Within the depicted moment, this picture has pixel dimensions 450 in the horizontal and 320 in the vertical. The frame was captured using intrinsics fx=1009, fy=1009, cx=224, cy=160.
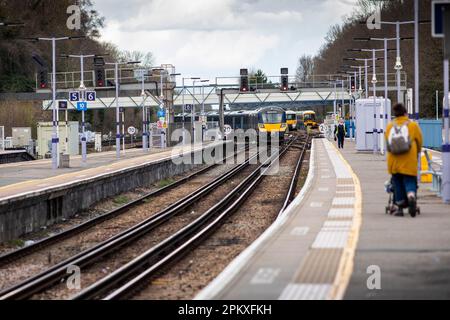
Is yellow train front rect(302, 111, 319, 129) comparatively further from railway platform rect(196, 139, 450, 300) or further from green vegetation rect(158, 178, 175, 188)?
railway platform rect(196, 139, 450, 300)

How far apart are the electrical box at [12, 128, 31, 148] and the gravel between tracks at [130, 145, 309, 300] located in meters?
40.5

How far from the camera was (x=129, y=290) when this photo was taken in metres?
13.6

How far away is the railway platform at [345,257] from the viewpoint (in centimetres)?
1099

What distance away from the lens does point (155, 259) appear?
17812mm

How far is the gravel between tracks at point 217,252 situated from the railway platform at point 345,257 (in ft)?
3.45

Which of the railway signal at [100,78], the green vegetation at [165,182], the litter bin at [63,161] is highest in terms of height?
the railway signal at [100,78]

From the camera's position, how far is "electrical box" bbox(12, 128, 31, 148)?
72688 mm

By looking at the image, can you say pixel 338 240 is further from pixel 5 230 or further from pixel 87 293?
pixel 5 230

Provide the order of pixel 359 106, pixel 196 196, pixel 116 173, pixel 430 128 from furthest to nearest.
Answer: pixel 430 128 < pixel 359 106 < pixel 116 173 < pixel 196 196

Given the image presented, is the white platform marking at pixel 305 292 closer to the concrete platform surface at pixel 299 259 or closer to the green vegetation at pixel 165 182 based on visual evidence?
the concrete platform surface at pixel 299 259

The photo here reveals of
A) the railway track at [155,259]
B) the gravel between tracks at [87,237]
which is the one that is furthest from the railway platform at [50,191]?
the railway track at [155,259]

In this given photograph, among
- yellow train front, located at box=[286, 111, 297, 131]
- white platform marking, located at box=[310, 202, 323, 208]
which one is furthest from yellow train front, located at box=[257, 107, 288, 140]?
white platform marking, located at box=[310, 202, 323, 208]
